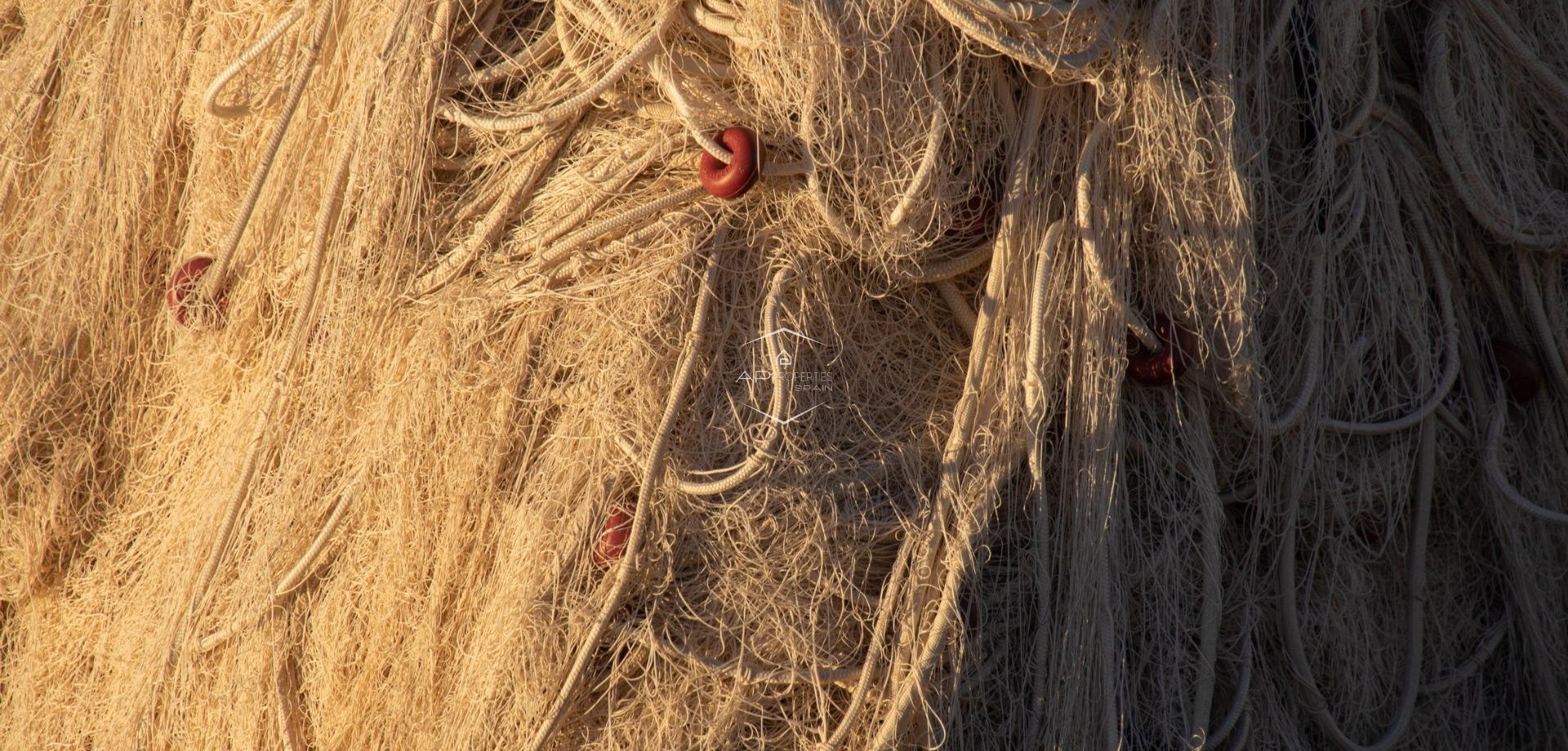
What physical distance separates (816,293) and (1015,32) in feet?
1.29

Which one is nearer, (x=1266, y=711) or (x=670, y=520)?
(x=670, y=520)

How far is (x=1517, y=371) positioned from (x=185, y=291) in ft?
6.75

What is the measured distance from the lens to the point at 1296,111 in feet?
6.22

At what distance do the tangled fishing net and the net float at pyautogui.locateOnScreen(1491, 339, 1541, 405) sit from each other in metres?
0.34

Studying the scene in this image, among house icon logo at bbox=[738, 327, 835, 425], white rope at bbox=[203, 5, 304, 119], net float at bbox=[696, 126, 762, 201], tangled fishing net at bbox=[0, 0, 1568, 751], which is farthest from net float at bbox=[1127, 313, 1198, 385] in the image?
white rope at bbox=[203, 5, 304, 119]

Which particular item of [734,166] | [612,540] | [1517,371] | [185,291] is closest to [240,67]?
[185,291]

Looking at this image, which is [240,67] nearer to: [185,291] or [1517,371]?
[185,291]

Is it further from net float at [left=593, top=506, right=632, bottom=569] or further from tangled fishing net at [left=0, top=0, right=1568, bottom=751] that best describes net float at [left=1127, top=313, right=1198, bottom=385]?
net float at [left=593, top=506, right=632, bottom=569]

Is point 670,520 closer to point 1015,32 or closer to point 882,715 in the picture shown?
point 882,715

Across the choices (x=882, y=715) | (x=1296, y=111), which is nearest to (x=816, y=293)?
(x=882, y=715)

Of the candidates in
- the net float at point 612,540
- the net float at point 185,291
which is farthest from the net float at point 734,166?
the net float at point 185,291

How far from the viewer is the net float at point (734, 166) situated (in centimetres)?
153

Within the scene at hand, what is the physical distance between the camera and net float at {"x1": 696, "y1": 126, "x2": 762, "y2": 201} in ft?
5.02

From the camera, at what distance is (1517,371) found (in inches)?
81.4
